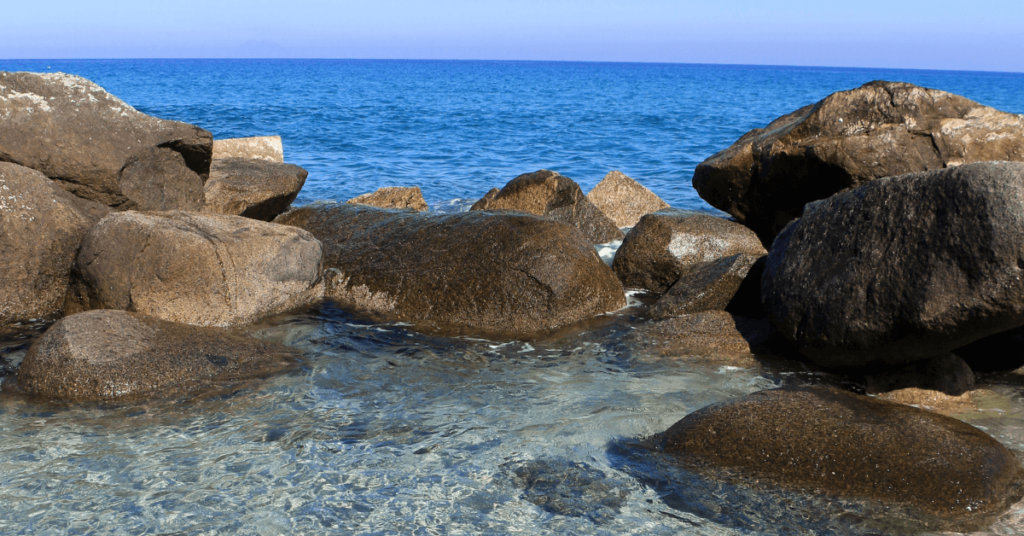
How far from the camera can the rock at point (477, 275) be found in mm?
6926

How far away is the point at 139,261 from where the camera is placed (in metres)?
6.34

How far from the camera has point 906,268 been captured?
498 centimetres

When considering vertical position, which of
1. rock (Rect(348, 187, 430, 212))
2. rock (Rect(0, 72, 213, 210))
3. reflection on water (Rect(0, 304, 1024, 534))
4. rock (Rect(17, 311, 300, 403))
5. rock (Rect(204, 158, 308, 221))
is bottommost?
reflection on water (Rect(0, 304, 1024, 534))

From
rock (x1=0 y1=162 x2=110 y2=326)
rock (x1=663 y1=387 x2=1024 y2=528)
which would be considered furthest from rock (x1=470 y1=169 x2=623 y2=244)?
rock (x1=663 y1=387 x2=1024 y2=528)

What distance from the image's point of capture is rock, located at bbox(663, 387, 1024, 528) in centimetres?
396

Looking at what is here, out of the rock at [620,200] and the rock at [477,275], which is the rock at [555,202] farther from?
the rock at [477,275]

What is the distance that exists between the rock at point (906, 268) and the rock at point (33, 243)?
611 cm

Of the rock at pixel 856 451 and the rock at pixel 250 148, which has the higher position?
the rock at pixel 250 148

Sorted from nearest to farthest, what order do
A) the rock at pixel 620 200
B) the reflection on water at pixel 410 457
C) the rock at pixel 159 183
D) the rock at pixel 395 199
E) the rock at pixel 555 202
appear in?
the reflection on water at pixel 410 457, the rock at pixel 159 183, the rock at pixel 555 202, the rock at pixel 395 199, the rock at pixel 620 200

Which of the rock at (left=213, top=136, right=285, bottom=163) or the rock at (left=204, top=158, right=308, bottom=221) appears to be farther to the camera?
the rock at (left=213, top=136, right=285, bottom=163)

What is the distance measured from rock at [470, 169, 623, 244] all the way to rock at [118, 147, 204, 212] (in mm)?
3781

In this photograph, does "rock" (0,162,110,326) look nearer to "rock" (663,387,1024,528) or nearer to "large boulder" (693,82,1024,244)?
"rock" (663,387,1024,528)

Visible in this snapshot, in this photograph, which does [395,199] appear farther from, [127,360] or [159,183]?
[127,360]

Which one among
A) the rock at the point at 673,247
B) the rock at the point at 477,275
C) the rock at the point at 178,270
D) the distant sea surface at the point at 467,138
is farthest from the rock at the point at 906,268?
the distant sea surface at the point at 467,138
